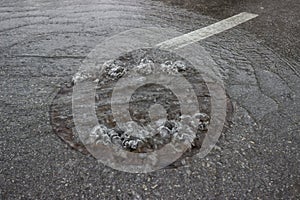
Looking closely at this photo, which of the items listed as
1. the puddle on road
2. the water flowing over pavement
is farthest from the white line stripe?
the puddle on road

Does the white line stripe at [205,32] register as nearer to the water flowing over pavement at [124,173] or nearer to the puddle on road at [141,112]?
the water flowing over pavement at [124,173]

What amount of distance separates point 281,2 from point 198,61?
2542 mm

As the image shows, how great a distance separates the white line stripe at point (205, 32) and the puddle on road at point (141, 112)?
44 cm

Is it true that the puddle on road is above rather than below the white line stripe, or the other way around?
above

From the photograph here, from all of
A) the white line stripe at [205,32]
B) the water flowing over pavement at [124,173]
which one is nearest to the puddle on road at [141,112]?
the water flowing over pavement at [124,173]

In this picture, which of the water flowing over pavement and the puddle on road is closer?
the water flowing over pavement

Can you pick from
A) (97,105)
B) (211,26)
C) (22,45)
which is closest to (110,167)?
(97,105)

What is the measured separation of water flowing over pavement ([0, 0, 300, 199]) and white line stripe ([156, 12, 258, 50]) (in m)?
0.11

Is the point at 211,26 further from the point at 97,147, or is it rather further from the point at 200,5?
the point at 97,147

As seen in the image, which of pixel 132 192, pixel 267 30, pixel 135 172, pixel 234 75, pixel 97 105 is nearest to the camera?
pixel 132 192

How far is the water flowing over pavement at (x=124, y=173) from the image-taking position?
1585 mm

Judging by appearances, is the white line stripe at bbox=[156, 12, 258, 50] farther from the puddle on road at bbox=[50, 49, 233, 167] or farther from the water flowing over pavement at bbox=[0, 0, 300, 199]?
the puddle on road at bbox=[50, 49, 233, 167]

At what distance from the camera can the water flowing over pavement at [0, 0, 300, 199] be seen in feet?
5.20

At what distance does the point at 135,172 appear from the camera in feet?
5.50
